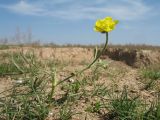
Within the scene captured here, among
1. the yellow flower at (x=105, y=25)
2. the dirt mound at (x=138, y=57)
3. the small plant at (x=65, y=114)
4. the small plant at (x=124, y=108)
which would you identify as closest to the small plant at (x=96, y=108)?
the small plant at (x=124, y=108)

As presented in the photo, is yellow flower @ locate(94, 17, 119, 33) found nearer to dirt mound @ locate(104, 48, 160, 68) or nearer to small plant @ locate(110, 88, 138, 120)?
small plant @ locate(110, 88, 138, 120)

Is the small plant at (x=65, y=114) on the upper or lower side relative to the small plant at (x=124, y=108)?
lower

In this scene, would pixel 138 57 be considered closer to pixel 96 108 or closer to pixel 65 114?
pixel 96 108

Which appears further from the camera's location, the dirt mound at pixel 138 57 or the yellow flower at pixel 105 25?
the dirt mound at pixel 138 57

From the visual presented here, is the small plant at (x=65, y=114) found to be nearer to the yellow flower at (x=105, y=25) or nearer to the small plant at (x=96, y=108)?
the small plant at (x=96, y=108)

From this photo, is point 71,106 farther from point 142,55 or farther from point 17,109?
point 142,55

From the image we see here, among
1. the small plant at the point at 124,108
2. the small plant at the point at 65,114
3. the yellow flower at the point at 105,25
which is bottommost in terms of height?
the small plant at the point at 65,114

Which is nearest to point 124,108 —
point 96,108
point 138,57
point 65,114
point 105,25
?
point 96,108
